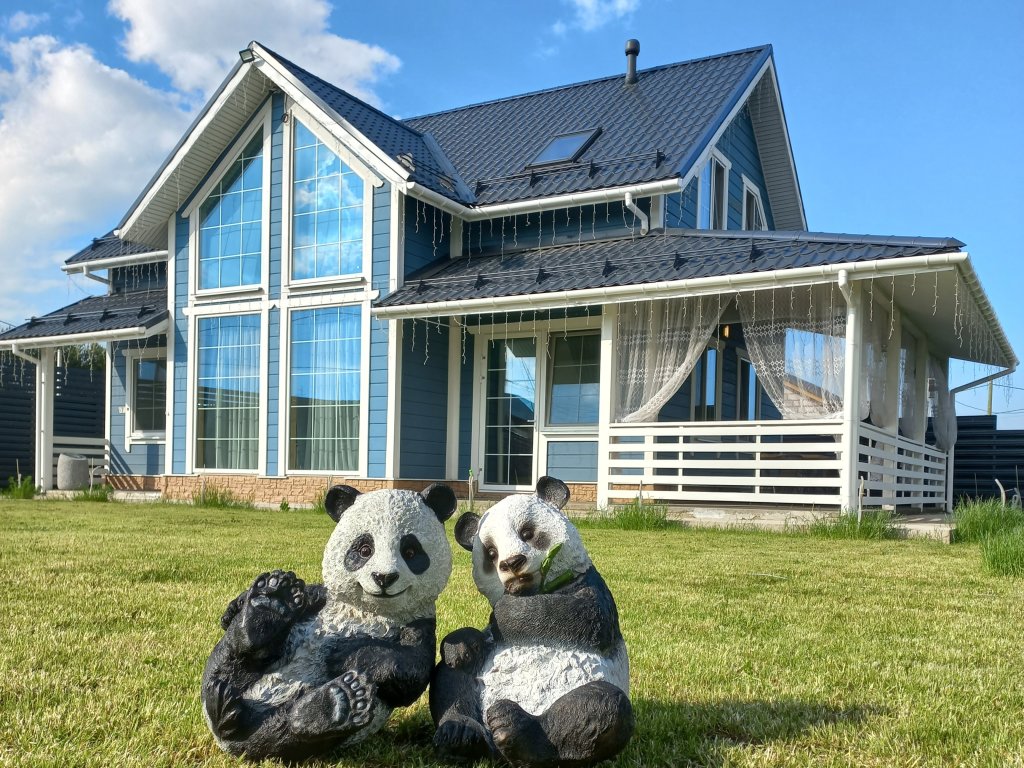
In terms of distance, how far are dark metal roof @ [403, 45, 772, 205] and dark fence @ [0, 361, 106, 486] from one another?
8.99 metres

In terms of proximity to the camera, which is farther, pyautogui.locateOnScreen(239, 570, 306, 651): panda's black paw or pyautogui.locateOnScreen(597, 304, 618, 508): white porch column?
pyautogui.locateOnScreen(597, 304, 618, 508): white porch column

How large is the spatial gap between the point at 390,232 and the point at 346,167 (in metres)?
1.32

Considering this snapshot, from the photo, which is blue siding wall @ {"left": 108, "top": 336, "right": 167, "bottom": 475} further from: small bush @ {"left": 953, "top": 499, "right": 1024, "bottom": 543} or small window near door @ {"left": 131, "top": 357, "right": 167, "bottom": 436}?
small bush @ {"left": 953, "top": 499, "right": 1024, "bottom": 543}

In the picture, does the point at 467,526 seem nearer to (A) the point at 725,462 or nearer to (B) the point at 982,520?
(B) the point at 982,520

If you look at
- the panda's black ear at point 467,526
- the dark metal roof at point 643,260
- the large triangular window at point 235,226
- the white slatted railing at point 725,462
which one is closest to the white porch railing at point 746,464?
the white slatted railing at point 725,462

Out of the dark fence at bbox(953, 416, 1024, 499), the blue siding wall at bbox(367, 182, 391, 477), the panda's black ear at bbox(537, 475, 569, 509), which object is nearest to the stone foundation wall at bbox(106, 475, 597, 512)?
the blue siding wall at bbox(367, 182, 391, 477)

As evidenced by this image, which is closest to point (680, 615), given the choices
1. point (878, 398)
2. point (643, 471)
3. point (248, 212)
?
point (643, 471)

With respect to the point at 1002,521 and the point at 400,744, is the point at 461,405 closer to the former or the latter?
the point at 1002,521

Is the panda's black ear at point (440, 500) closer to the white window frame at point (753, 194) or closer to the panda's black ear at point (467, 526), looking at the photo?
the panda's black ear at point (467, 526)

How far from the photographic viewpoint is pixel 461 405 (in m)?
13.6

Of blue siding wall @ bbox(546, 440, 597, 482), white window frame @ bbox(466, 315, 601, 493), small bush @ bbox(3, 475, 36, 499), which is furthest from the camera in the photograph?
small bush @ bbox(3, 475, 36, 499)

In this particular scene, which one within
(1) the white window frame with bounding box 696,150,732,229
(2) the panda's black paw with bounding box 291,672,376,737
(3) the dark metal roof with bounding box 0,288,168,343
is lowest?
(2) the panda's black paw with bounding box 291,672,376,737

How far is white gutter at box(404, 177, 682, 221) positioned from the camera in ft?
39.2

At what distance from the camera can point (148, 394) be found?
1606cm
